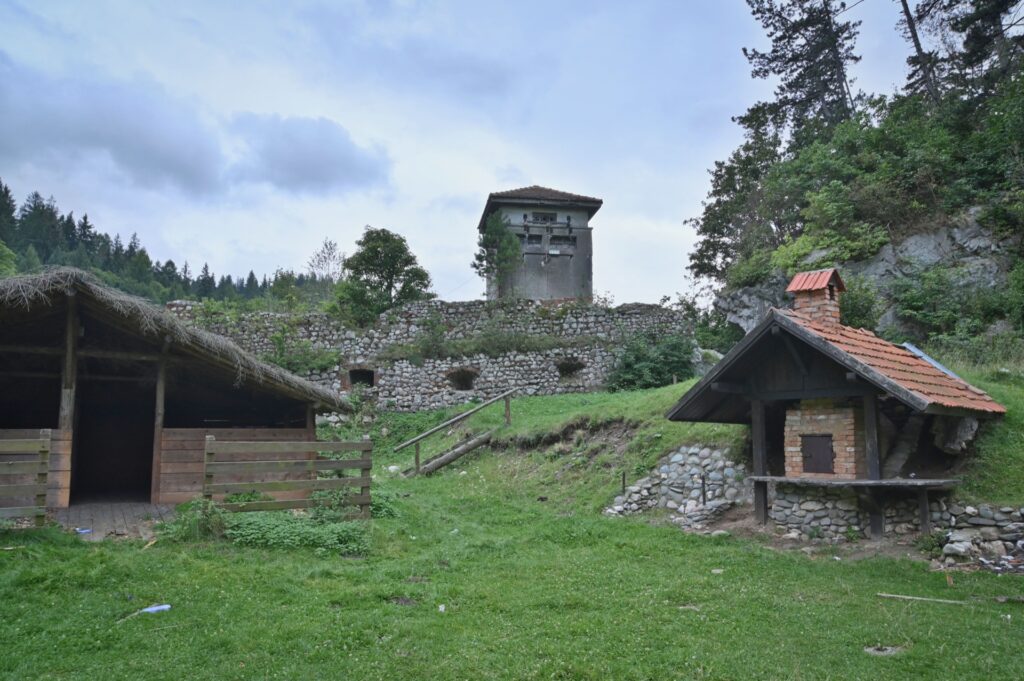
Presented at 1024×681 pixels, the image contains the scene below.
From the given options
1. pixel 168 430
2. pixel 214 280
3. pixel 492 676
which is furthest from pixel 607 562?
pixel 214 280

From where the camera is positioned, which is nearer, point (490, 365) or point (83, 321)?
point (83, 321)

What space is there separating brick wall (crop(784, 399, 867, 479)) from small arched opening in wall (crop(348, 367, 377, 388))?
15122mm

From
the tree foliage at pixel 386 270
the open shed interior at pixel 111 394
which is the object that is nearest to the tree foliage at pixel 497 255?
the tree foliage at pixel 386 270

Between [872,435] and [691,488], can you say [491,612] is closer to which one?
[872,435]

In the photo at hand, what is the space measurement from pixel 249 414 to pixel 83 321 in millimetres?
3140

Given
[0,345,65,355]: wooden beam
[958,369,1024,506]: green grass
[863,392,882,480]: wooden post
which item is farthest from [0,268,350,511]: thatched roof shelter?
[958,369,1024,506]: green grass

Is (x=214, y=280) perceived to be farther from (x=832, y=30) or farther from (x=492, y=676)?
(x=492, y=676)

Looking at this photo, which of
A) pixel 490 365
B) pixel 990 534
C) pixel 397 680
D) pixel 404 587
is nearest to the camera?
pixel 397 680

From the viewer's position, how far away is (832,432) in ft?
29.6

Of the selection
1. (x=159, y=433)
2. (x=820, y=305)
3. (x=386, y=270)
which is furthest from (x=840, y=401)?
(x=386, y=270)

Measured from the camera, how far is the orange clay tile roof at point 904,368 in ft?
27.1

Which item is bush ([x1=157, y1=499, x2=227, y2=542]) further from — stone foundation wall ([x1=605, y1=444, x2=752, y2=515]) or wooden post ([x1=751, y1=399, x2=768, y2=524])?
wooden post ([x1=751, y1=399, x2=768, y2=524])

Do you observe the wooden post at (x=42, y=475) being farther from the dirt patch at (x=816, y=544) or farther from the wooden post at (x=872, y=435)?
the wooden post at (x=872, y=435)

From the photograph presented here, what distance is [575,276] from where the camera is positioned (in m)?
35.1
